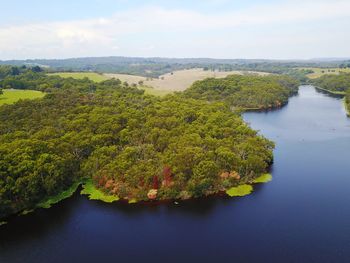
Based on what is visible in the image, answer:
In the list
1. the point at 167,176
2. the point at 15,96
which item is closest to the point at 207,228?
the point at 167,176

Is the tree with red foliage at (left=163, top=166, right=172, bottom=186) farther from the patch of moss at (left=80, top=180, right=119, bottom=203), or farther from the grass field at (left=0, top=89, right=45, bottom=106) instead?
the grass field at (left=0, top=89, right=45, bottom=106)

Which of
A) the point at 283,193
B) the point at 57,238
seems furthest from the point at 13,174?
the point at 283,193

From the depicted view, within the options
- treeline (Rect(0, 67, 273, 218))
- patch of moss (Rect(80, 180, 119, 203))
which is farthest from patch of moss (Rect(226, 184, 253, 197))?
patch of moss (Rect(80, 180, 119, 203))

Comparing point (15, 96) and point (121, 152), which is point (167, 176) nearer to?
point (121, 152)

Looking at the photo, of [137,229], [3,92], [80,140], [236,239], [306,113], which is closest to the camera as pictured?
[236,239]

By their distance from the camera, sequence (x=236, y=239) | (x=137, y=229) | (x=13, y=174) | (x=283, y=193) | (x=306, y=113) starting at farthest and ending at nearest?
1. (x=306, y=113)
2. (x=283, y=193)
3. (x=13, y=174)
4. (x=137, y=229)
5. (x=236, y=239)

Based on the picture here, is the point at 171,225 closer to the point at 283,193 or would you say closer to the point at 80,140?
the point at 283,193
